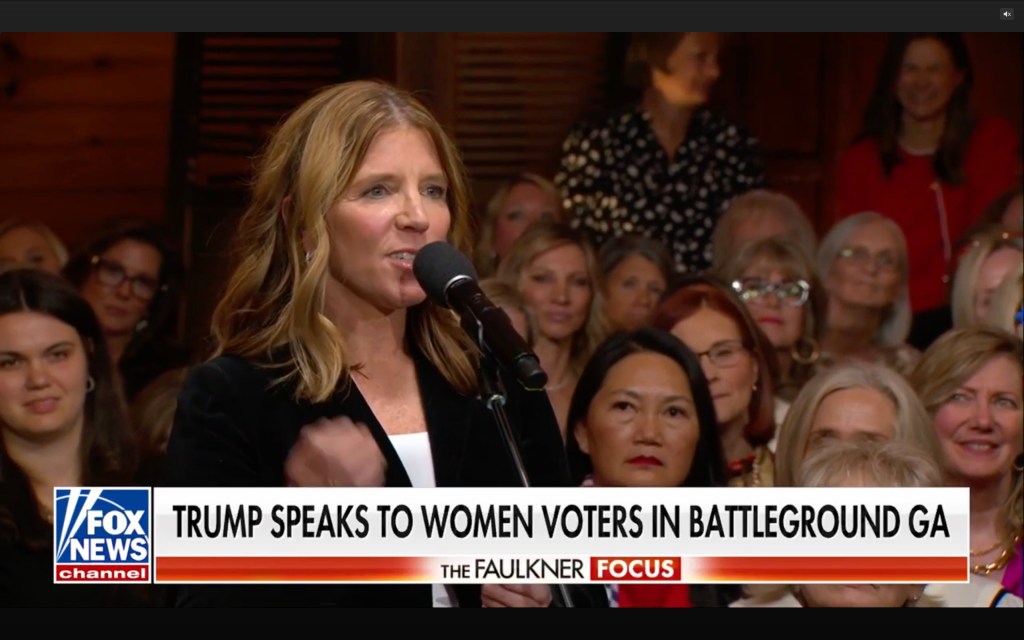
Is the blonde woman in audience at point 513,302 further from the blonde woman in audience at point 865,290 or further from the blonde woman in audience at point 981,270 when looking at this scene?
the blonde woman in audience at point 981,270

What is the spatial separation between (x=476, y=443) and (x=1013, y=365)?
101 cm

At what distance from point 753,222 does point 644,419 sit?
0.46 meters

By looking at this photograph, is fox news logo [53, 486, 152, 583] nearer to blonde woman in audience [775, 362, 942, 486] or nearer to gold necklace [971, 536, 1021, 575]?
blonde woman in audience [775, 362, 942, 486]

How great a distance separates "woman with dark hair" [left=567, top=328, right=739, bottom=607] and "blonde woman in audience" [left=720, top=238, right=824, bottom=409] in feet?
0.65

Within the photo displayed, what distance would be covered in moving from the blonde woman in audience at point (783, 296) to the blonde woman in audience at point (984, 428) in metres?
0.19

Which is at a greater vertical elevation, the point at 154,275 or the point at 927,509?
the point at 154,275

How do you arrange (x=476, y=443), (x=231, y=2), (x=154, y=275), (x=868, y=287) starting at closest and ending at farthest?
(x=476, y=443) < (x=231, y=2) < (x=154, y=275) < (x=868, y=287)

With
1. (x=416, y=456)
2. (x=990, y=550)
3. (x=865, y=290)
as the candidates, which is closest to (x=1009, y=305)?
(x=865, y=290)

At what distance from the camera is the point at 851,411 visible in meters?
3.19

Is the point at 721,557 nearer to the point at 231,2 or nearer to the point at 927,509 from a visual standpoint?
the point at 927,509

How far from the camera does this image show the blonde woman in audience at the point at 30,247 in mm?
3182

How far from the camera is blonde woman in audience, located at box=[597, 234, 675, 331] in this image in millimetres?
3334

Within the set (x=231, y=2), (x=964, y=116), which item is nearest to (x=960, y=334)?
(x=964, y=116)

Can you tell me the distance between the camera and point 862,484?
9.75 feet
